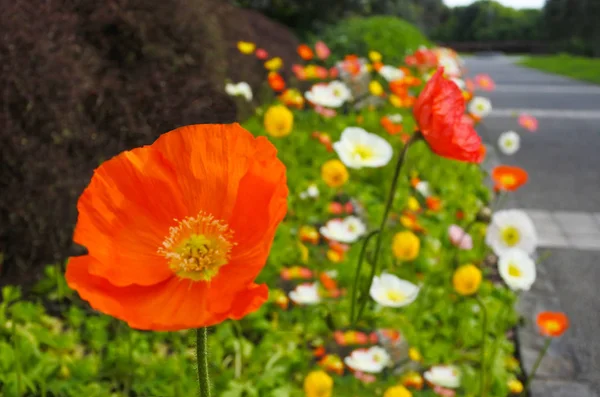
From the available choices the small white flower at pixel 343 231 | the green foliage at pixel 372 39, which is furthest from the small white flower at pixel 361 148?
the green foliage at pixel 372 39

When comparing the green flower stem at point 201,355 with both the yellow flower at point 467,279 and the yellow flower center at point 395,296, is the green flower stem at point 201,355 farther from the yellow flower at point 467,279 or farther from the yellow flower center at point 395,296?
the yellow flower at point 467,279

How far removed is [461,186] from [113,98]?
2324 mm

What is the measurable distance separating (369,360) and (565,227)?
2415mm

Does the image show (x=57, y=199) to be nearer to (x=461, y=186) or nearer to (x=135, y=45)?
(x=135, y=45)

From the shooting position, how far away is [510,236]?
204 cm

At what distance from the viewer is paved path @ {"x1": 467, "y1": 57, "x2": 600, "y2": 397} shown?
2.15 metres

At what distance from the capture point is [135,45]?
8.98 ft

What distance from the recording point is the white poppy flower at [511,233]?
202 cm

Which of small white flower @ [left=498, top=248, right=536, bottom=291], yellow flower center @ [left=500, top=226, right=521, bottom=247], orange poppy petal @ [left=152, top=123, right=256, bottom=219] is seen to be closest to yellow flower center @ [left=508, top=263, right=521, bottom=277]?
small white flower @ [left=498, top=248, right=536, bottom=291]

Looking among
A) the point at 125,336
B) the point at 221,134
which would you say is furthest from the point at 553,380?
the point at 221,134

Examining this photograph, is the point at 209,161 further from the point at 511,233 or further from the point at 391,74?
the point at 391,74

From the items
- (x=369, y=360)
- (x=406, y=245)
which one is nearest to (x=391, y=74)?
(x=406, y=245)

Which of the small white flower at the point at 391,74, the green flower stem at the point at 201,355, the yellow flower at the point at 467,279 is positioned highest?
the small white flower at the point at 391,74

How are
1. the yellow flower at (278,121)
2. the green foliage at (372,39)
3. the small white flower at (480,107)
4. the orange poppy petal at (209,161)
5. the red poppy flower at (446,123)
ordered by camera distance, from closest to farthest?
the orange poppy petal at (209,161)
the red poppy flower at (446,123)
the yellow flower at (278,121)
the small white flower at (480,107)
the green foliage at (372,39)
